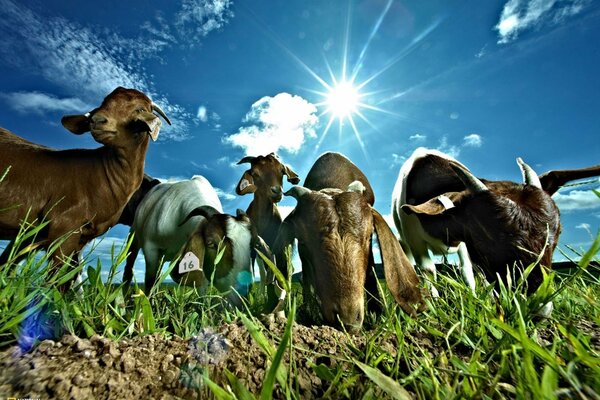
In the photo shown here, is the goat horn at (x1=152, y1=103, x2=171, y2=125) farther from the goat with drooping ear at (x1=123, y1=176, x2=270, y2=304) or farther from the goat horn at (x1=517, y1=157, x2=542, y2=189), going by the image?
the goat horn at (x1=517, y1=157, x2=542, y2=189)

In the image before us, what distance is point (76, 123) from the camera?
4812mm

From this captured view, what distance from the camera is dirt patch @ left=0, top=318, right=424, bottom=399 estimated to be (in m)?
1.11

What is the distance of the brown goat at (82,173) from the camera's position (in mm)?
4133

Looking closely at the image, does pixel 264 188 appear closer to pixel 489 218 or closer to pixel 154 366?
pixel 489 218

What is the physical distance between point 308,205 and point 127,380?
220cm

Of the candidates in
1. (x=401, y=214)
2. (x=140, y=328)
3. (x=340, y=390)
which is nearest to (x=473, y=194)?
(x=401, y=214)

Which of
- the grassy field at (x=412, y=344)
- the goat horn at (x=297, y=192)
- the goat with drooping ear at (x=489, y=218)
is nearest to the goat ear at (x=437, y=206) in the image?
the goat with drooping ear at (x=489, y=218)

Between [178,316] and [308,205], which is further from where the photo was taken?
[308,205]

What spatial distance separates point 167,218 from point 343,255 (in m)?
4.74

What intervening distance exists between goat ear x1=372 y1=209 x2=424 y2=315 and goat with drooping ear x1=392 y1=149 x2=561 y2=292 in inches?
12.4

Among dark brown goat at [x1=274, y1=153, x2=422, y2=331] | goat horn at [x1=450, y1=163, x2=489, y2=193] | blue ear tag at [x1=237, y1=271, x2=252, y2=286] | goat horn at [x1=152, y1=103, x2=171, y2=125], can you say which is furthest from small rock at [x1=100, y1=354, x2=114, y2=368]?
goat horn at [x1=152, y1=103, x2=171, y2=125]

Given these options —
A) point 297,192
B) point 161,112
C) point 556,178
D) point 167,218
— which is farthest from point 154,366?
point 167,218

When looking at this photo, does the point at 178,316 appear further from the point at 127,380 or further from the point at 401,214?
the point at 401,214

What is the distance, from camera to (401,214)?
5.11 m
